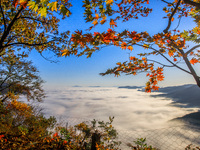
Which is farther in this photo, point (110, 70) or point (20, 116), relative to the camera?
point (20, 116)

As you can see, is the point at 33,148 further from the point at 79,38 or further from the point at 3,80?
the point at 3,80

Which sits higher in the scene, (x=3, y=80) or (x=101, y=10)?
(x=101, y=10)

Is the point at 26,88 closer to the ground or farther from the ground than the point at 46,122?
farther from the ground

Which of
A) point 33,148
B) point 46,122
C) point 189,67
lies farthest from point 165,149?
point 33,148

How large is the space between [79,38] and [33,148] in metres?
2.95

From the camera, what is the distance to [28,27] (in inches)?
304

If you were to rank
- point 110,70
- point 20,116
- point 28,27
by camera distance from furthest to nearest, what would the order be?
point 20,116, point 28,27, point 110,70

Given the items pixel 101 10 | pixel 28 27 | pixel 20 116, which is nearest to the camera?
pixel 101 10

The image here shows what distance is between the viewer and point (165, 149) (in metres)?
21.5

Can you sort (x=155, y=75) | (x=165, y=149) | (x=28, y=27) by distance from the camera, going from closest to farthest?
(x=155, y=75) < (x=28, y=27) < (x=165, y=149)

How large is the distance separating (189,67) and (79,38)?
3328 millimetres

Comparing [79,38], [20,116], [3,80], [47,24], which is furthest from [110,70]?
[3,80]

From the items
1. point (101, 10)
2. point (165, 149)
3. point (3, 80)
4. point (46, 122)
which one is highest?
point (101, 10)

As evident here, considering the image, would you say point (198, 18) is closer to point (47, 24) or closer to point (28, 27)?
point (47, 24)
